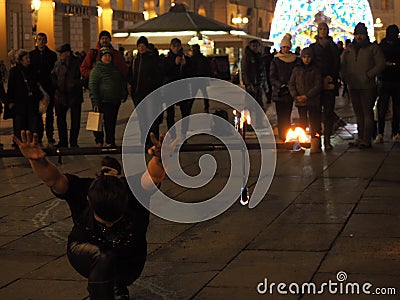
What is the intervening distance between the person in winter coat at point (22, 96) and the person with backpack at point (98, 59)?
2.81 ft

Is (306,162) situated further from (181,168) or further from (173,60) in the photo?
(173,60)

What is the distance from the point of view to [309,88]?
15906 millimetres

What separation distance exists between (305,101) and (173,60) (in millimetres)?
3525

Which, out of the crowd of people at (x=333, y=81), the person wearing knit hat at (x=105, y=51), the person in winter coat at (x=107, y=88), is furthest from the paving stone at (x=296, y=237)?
the person wearing knit hat at (x=105, y=51)

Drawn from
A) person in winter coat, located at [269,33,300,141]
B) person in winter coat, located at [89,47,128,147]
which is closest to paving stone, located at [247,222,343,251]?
person in winter coat, located at [89,47,128,147]

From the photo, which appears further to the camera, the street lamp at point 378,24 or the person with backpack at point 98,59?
the street lamp at point 378,24

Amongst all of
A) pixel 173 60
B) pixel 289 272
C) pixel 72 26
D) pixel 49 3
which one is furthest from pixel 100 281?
pixel 72 26

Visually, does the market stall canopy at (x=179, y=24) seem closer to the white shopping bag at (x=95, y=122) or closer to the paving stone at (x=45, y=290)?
the white shopping bag at (x=95, y=122)

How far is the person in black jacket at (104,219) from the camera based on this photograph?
5.96 metres

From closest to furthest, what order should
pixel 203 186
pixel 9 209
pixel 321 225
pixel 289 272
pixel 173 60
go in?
pixel 289 272 → pixel 321 225 → pixel 9 209 → pixel 203 186 → pixel 173 60

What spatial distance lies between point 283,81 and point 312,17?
79.3 ft

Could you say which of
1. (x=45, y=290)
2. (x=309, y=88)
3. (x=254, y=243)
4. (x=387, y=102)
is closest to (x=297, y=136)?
(x=254, y=243)

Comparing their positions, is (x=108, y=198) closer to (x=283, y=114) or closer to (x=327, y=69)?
(x=327, y=69)

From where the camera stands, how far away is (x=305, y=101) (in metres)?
15.9
